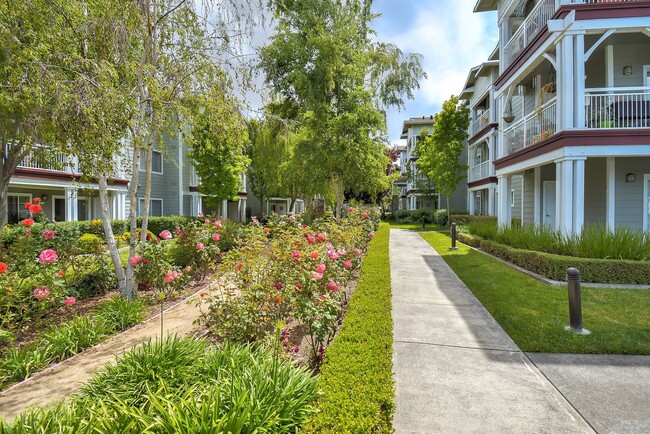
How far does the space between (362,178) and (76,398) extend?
1380 cm

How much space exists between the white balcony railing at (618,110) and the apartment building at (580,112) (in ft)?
0.10

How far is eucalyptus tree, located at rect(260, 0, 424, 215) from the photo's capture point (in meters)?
14.4

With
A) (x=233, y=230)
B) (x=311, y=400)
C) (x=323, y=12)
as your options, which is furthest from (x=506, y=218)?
(x=311, y=400)

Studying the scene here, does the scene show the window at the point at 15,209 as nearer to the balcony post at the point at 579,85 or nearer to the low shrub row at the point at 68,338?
the low shrub row at the point at 68,338

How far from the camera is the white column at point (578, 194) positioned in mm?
8570

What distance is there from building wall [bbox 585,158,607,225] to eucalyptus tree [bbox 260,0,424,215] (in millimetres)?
7525

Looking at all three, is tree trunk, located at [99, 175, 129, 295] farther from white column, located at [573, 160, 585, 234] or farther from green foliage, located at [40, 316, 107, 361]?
white column, located at [573, 160, 585, 234]

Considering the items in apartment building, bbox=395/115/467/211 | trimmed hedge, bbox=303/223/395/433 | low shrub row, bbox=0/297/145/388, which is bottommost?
low shrub row, bbox=0/297/145/388

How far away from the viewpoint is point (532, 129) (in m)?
11.4

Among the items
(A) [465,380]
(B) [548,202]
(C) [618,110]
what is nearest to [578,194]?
(C) [618,110]

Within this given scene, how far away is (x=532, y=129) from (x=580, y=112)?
2792 millimetres

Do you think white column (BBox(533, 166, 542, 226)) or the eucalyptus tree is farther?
the eucalyptus tree

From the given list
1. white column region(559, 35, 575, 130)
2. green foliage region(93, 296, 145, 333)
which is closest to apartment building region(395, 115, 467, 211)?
white column region(559, 35, 575, 130)

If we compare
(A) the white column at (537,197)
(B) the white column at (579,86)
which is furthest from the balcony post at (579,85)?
(A) the white column at (537,197)
